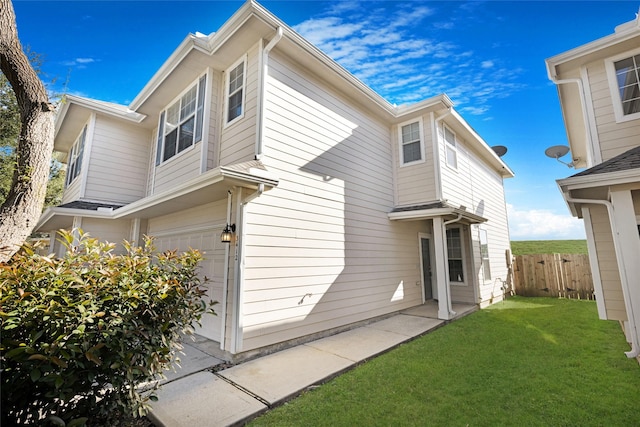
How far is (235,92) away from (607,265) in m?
7.67

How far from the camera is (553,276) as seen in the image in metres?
10.6

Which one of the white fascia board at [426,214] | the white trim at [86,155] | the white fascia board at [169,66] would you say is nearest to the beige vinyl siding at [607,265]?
the white fascia board at [426,214]

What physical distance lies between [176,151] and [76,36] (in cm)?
407

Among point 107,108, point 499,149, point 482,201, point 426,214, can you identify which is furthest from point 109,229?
point 499,149

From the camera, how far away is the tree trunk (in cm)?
339

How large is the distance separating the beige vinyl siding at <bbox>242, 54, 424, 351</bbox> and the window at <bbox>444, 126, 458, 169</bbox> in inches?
81.4

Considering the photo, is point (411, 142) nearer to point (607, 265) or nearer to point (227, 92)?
point (607, 265)

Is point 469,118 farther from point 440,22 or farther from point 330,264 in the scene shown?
point 330,264

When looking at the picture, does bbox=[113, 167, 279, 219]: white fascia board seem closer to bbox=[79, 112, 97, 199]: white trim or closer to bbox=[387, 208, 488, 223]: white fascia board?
bbox=[79, 112, 97, 199]: white trim

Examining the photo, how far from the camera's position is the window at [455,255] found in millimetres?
8945

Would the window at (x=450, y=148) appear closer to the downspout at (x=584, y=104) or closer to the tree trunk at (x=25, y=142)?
the downspout at (x=584, y=104)

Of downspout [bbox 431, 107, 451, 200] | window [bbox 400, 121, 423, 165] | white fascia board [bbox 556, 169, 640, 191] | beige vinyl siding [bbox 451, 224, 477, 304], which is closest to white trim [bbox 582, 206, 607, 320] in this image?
white fascia board [bbox 556, 169, 640, 191]

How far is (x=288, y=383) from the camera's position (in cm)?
355

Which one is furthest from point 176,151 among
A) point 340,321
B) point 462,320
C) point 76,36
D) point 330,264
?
point 462,320
